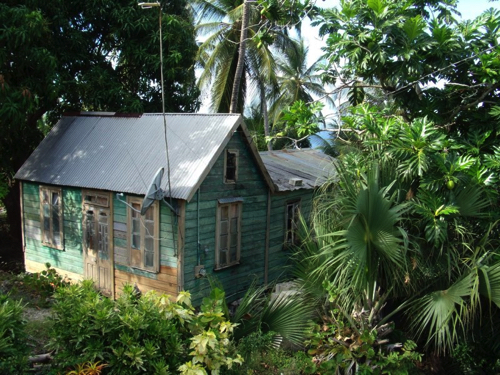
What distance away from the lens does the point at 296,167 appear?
14.7 m

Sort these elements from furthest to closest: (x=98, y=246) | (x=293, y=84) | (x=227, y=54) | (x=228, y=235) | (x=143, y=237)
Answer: (x=293, y=84), (x=227, y=54), (x=98, y=246), (x=228, y=235), (x=143, y=237)

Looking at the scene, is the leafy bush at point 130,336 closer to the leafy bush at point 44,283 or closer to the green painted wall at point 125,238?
the green painted wall at point 125,238

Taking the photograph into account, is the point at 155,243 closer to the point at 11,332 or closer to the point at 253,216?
the point at 253,216

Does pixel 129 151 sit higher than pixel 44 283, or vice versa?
pixel 129 151

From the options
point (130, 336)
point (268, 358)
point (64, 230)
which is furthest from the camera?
point (64, 230)

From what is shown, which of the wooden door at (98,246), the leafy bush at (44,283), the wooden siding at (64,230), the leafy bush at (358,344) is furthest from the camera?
the wooden siding at (64,230)

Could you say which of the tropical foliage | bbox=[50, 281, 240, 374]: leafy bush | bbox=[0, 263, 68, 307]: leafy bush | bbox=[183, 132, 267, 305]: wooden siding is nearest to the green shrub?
bbox=[50, 281, 240, 374]: leafy bush

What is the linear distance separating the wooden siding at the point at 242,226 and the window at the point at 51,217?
390 cm

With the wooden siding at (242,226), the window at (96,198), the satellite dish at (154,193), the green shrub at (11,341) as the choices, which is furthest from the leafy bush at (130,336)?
the window at (96,198)

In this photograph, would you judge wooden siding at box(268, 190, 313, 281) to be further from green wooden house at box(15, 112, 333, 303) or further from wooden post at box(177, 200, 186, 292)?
wooden post at box(177, 200, 186, 292)

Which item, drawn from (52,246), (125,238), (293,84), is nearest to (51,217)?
(52,246)

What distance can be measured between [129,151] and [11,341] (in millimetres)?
6431

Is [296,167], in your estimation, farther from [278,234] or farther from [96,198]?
[96,198]

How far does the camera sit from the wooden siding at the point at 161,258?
956 cm
